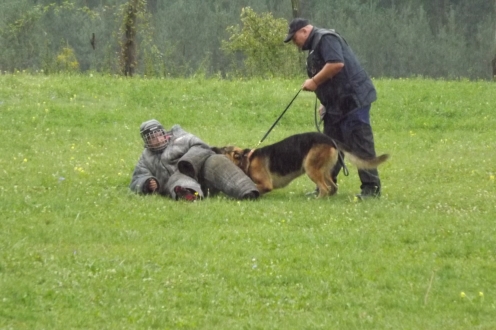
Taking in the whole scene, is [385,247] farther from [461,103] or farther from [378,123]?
[461,103]

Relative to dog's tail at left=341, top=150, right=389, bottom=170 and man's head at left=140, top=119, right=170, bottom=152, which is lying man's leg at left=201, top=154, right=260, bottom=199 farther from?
dog's tail at left=341, top=150, right=389, bottom=170

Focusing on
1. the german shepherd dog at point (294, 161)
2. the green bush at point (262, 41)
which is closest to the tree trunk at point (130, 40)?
the green bush at point (262, 41)

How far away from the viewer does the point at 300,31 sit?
1019cm

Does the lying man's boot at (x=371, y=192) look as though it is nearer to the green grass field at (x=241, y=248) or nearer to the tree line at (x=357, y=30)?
the green grass field at (x=241, y=248)

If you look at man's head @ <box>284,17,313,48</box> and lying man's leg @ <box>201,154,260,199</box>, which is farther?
man's head @ <box>284,17,313,48</box>

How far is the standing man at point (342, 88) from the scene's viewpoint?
1004 centimetres

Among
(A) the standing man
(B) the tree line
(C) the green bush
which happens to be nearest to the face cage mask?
(A) the standing man

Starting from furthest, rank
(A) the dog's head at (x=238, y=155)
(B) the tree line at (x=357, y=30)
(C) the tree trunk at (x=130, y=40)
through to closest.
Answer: (B) the tree line at (x=357, y=30) → (C) the tree trunk at (x=130, y=40) → (A) the dog's head at (x=238, y=155)

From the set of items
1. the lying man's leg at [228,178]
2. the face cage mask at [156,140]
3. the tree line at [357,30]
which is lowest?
the tree line at [357,30]

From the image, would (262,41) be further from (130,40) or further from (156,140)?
(156,140)

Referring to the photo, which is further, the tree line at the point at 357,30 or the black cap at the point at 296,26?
the tree line at the point at 357,30

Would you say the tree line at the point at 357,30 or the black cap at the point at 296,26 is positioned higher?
the black cap at the point at 296,26

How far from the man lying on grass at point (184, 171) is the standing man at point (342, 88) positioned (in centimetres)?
128

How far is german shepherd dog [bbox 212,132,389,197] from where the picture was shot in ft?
32.7
